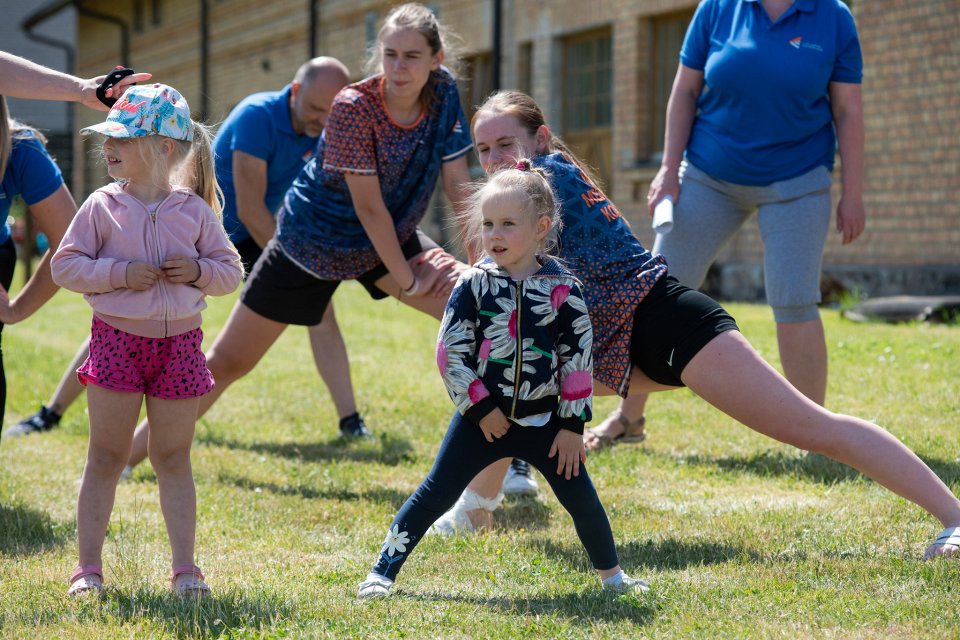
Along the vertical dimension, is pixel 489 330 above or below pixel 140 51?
below

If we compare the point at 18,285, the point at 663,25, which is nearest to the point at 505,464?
the point at 663,25

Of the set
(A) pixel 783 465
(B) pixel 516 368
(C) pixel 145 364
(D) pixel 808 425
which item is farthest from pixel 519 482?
(C) pixel 145 364

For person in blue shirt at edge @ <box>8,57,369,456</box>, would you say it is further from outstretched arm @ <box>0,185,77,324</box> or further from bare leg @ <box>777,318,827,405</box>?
bare leg @ <box>777,318,827,405</box>

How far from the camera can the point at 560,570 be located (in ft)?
11.9

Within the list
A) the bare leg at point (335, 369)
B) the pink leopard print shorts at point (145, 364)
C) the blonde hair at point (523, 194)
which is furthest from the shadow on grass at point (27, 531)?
the bare leg at point (335, 369)

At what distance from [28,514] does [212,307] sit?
9.15 m

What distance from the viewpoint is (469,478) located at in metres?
3.36

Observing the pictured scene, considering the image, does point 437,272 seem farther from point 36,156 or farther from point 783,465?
point 783,465

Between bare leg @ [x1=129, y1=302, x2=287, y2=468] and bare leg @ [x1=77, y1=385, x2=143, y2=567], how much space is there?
64.4 inches

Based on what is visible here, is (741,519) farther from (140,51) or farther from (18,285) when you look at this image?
(140,51)

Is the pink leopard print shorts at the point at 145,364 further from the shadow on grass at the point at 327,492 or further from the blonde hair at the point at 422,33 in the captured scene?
the blonde hair at the point at 422,33

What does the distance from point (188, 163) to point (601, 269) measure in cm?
138

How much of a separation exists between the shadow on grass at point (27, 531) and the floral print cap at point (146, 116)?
1663 millimetres

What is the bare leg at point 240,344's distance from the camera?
16.8 ft
